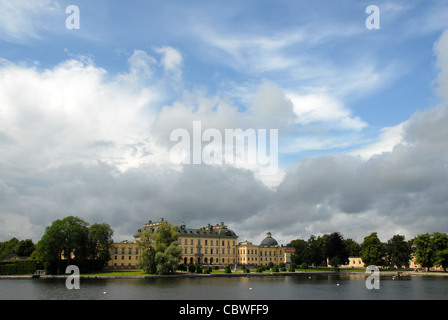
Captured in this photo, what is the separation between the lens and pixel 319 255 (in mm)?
109375

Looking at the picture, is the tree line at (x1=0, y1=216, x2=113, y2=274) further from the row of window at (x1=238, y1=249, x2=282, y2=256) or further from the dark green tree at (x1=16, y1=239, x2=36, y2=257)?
the row of window at (x1=238, y1=249, x2=282, y2=256)

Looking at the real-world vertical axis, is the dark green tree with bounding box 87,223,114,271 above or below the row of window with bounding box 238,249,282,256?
above

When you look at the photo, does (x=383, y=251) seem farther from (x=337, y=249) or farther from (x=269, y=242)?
(x=269, y=242)

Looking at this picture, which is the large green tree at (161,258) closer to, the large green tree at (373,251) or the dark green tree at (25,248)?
the large green tree at (373,251)

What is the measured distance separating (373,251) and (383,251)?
4.42 m

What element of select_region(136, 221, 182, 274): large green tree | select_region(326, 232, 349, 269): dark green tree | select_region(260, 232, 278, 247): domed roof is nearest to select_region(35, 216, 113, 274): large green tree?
select_region(136, 221, 182, 274): large green tree

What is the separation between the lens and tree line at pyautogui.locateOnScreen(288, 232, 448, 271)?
91500mm

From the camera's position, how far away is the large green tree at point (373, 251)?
103 m

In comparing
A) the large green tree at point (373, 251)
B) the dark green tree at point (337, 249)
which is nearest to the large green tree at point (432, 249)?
the large green tree at point (373, 251)

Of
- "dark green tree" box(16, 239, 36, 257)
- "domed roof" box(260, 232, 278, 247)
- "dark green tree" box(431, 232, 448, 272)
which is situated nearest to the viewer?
"dark green tree" box(431, 232, 448, 272)

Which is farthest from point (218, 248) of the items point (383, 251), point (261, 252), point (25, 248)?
point (25, 248)

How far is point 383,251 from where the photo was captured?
10562 centimetres
